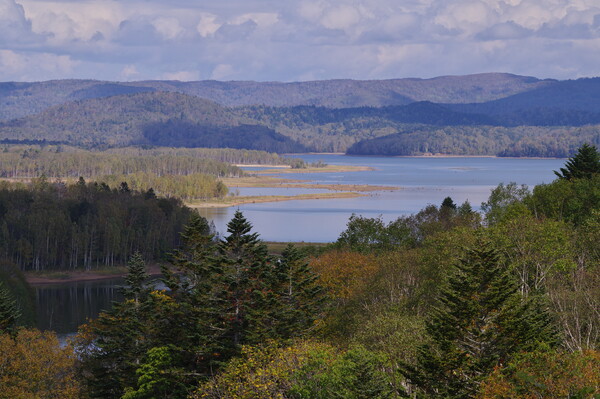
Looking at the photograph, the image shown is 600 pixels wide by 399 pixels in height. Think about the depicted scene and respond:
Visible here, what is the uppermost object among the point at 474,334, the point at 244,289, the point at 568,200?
the point at 568,200

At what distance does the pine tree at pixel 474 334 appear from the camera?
2923 centimetres

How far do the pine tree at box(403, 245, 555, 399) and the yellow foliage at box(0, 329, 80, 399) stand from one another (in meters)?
19.1

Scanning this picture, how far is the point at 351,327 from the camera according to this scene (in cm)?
4166

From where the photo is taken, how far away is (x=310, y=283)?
146 feet

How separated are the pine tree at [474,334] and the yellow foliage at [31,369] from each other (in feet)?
62.7

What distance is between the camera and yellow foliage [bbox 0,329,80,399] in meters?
39.2

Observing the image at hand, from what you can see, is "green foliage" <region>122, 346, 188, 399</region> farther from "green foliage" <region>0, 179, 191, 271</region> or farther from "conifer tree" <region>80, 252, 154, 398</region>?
"green foliage" <region>0, 179, 191, 271</region>

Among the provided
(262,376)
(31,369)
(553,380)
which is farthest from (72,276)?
(553,380)

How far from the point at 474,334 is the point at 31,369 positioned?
873 inches

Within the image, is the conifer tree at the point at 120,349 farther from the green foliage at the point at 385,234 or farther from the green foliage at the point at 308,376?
the green foliage at the point at 385,234

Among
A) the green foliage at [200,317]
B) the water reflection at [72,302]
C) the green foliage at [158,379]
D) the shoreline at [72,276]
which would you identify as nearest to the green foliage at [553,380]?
the green foliage at [200,317]

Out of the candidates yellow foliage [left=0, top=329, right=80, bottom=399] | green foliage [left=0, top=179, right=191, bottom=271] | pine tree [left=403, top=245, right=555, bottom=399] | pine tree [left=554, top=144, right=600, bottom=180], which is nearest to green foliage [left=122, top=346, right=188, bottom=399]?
yellow foliage [left=0, top=329, right=80, bottom=399]

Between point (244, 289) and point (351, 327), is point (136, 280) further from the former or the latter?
point (351, 327)

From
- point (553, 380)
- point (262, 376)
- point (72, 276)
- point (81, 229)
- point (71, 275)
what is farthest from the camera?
point (81, 229)
